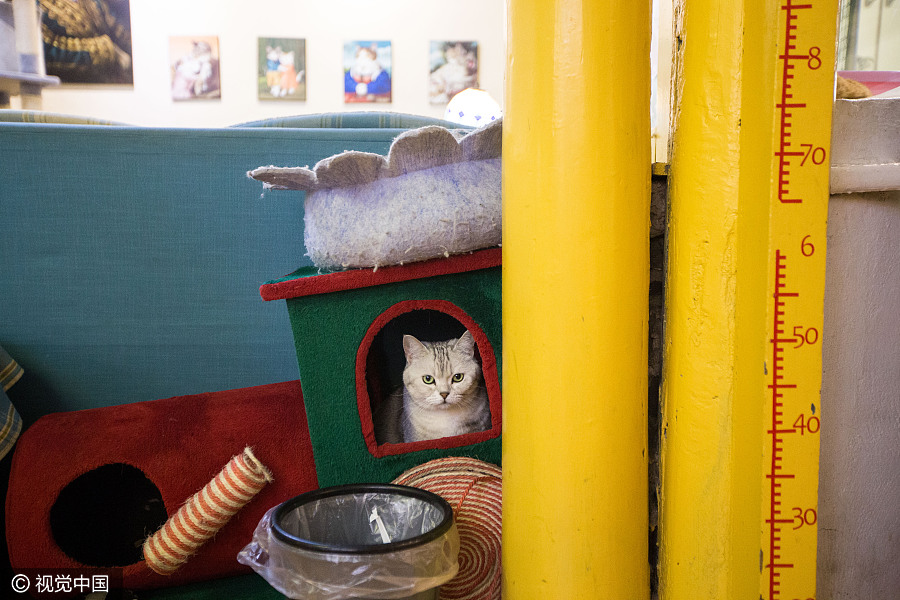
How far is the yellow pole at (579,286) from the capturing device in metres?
0.69

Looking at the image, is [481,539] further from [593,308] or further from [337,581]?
[593,308]

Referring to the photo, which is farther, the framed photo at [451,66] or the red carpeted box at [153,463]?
the framed photo at [451,66]

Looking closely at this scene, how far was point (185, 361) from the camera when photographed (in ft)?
4.60

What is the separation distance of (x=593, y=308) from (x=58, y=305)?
1175 millimetres

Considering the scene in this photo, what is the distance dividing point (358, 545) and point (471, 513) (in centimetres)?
30

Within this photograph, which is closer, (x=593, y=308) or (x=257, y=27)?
(x=593, y=308)

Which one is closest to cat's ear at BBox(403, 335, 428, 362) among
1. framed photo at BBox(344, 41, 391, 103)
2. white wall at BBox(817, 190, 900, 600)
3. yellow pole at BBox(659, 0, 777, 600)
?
yellow pole at BBox(659, 0, 777, 600)

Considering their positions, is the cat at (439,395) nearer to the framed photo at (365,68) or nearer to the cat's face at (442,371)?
the cat's face at (442,371)

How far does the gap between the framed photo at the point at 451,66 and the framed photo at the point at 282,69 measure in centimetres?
87

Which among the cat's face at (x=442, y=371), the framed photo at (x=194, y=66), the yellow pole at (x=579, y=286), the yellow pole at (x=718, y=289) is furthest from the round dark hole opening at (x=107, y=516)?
the framed photo at (x=194, y=66)

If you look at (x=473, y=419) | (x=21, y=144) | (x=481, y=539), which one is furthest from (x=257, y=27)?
(x=481, y=539)

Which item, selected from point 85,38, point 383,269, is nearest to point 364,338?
point 383,269

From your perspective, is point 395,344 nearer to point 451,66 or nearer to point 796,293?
point 796,293

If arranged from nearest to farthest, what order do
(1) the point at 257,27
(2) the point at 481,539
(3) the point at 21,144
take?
(2) the point at 481,539, (3) the point at 21,144, (1) the point at 257,27
